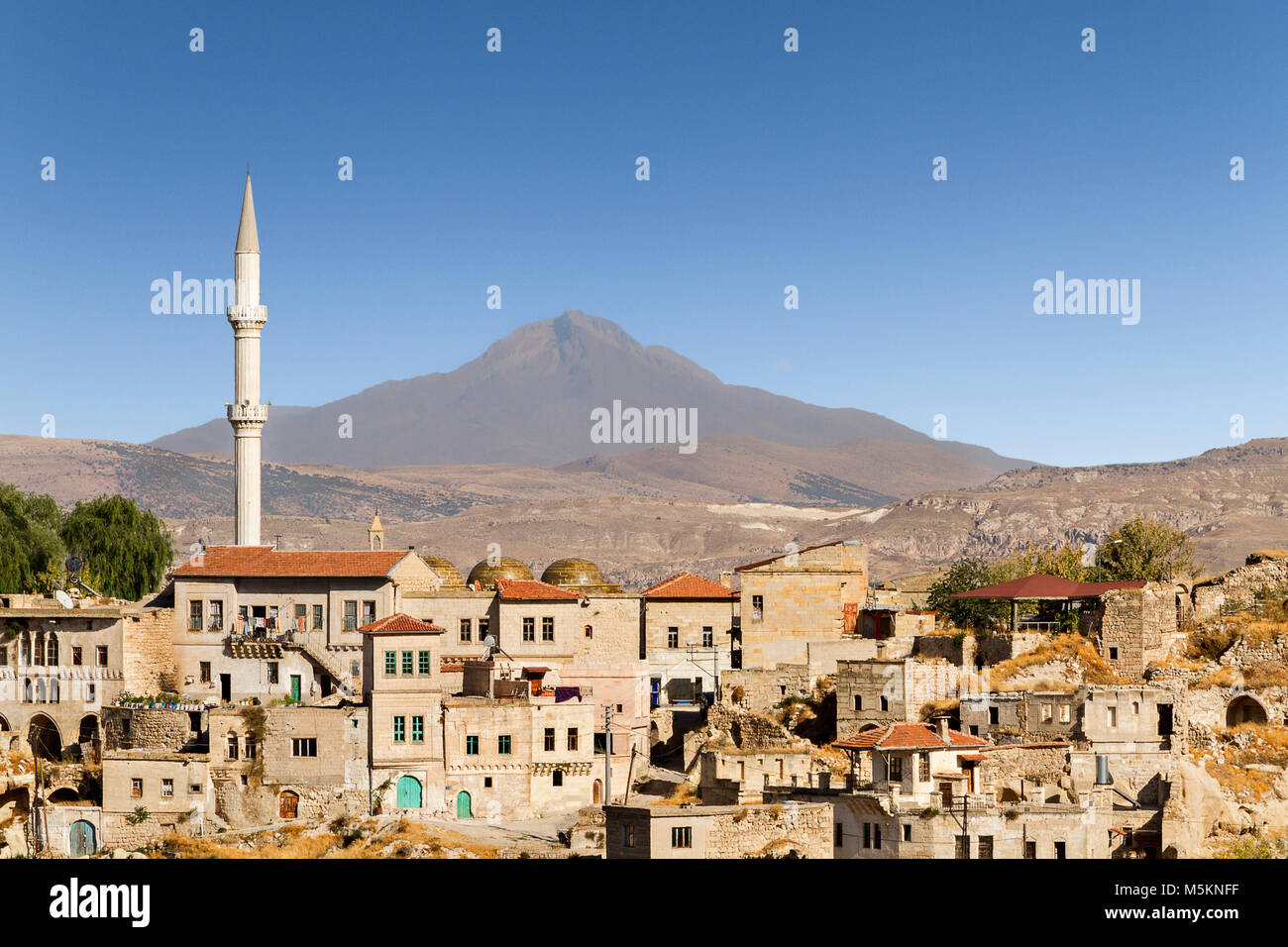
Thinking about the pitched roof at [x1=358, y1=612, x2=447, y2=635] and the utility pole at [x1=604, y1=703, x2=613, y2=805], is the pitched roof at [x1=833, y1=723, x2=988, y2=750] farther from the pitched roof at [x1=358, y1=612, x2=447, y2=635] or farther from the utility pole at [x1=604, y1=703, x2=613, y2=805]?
the pitched roof at [x1=358, y1=612, x2=447, y2=635]

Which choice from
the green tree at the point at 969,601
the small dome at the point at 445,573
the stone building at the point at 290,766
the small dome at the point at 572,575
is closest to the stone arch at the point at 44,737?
the stone building at the point at 290,766

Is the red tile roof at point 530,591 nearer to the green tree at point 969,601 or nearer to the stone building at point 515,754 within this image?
the stone building at point 515,754

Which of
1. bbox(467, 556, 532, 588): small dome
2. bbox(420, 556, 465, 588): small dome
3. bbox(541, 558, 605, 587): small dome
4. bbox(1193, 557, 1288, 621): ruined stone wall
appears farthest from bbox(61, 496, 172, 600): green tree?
bbox(1193, 557, 1288, 621): ruined stone wall

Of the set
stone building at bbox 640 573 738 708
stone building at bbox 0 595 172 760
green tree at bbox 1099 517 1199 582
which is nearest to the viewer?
stone building at bbox 0 595 172 760

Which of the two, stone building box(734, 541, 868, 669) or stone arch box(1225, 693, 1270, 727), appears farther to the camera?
stone building box(734, 541, 868, 669)

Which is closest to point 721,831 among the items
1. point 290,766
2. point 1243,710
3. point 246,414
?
point 290,766
